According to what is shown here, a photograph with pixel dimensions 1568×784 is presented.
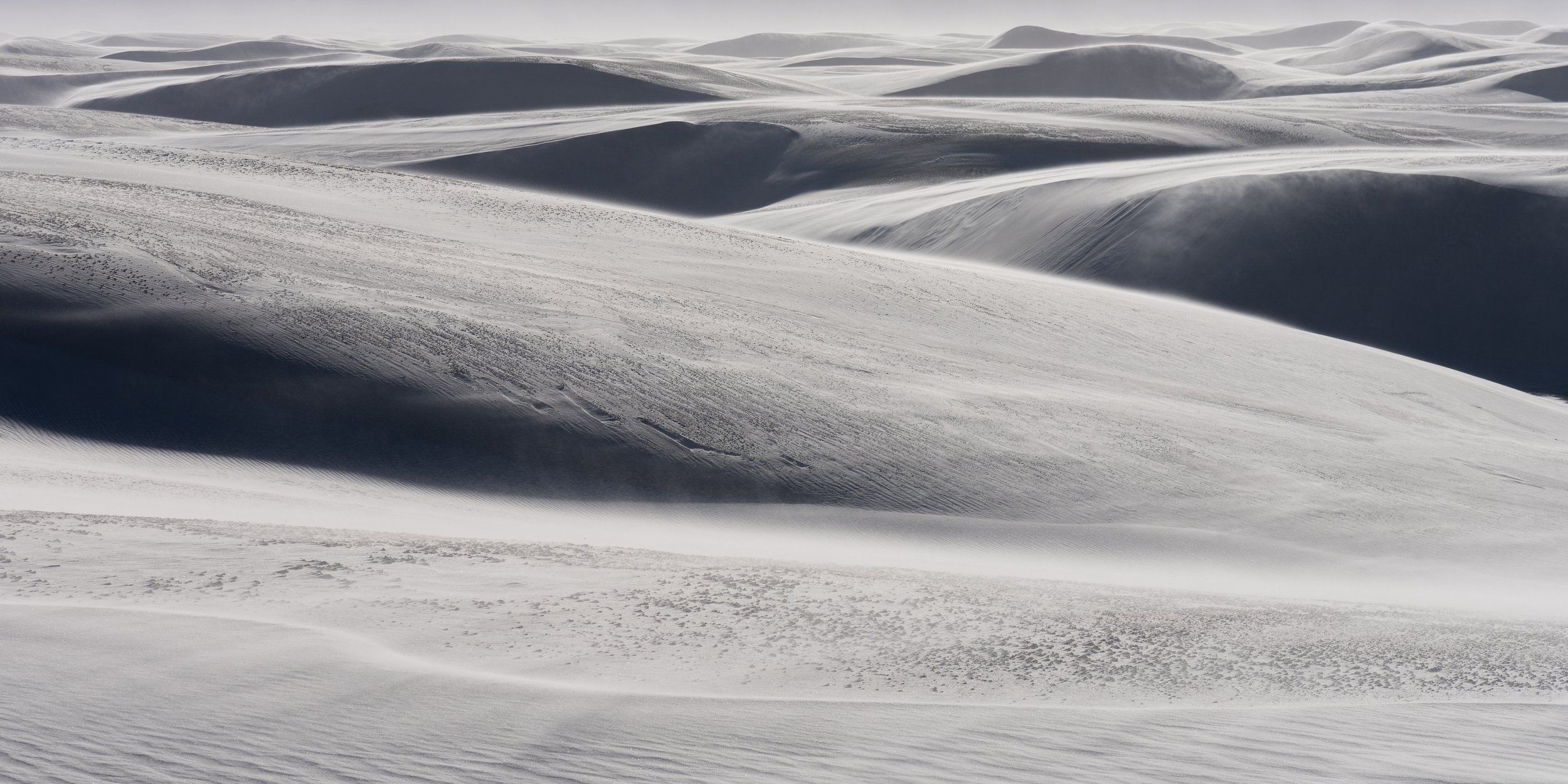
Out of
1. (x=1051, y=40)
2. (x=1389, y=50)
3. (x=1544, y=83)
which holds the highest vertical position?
(x=1051, y=40)

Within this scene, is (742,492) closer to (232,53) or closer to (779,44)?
(232,53)

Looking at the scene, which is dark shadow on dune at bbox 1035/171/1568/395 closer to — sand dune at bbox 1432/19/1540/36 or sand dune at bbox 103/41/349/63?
sand dune at bbox 103/41/349/63

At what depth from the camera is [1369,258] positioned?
2162 cm

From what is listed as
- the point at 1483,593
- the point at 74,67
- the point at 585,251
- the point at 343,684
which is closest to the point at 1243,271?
the point at 585,251

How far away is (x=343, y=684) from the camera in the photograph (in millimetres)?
3914

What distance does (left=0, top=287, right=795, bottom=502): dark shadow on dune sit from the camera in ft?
25.6

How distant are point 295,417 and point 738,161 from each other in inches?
928

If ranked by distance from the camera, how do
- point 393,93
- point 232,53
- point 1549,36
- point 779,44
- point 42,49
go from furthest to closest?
point 779,44 < point 1549,36 < point 232,53 < point 42,49 < point 393,93

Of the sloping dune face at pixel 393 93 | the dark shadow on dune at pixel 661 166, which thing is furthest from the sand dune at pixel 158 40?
the dark shadow on dune at pixel 661 166

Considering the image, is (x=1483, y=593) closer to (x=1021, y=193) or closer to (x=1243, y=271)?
(x=1243, y=271)

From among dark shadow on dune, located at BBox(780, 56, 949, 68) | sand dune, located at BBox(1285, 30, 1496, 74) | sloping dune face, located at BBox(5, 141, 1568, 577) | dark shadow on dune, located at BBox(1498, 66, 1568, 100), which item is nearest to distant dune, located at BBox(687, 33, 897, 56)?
dark shadow on dune, located at BBox(780, 56, 949, 68)

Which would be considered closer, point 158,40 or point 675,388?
point 675,388

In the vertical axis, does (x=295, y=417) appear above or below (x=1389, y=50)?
below

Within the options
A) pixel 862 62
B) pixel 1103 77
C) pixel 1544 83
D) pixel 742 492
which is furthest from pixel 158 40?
pixel 742 492
